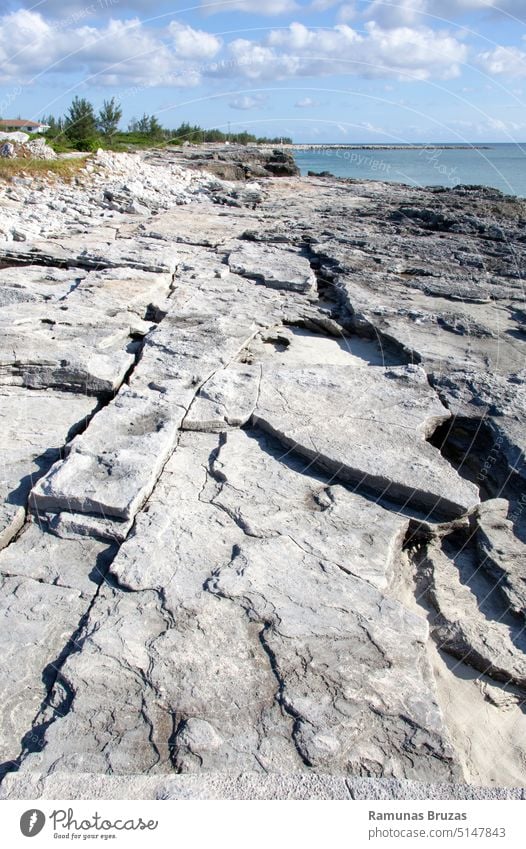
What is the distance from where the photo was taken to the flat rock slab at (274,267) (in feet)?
22.4

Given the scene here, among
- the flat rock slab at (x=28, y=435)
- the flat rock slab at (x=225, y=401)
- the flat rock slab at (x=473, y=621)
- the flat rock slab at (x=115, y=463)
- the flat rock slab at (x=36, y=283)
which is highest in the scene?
the flat rock slab at (x=473, y=621)

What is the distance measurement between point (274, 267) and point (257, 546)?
5325 mm

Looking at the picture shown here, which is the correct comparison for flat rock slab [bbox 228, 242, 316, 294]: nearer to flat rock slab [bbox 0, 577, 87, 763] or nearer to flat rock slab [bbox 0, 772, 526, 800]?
flat rock slab [bbox 0, 577, 87, 763]

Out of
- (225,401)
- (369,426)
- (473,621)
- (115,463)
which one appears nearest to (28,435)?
(115,463)

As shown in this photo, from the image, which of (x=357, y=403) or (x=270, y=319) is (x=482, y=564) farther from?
(x=270, y=319)

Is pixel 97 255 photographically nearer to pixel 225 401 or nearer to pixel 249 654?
pixel 225 401

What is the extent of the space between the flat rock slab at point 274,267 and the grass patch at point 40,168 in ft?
21.2

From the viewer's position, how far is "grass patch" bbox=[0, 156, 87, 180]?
12.2m

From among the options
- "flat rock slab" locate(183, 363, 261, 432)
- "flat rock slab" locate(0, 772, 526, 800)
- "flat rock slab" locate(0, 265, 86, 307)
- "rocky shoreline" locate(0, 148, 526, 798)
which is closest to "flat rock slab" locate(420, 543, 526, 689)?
"rocky shoreline" locate(0, 148, 526, 798)

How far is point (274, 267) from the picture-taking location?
24.3ft

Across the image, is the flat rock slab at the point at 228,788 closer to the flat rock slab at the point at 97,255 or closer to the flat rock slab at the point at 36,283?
the flat rock slab at the point at 36,283

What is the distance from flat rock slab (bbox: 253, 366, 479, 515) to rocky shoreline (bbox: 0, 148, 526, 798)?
17mm

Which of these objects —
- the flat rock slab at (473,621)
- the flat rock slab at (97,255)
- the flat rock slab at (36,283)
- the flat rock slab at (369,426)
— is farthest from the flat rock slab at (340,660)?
the flat rock slab at (97,255)

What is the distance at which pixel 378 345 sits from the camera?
5.56 meters
